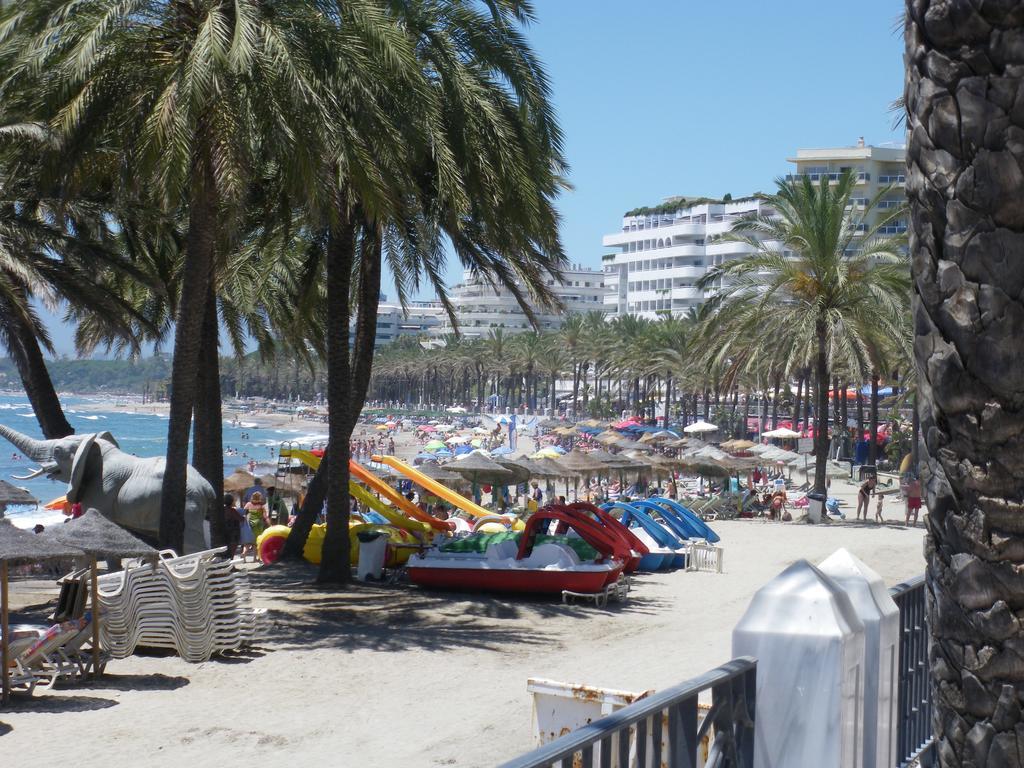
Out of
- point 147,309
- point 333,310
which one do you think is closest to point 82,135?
point 333,310

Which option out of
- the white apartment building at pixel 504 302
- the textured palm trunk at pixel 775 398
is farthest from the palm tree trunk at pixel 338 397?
the white apartment building at pixel 504 302

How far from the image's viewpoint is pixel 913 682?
17.5 ft

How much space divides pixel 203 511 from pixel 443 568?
3.46 m

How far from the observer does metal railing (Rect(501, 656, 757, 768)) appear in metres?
2.85

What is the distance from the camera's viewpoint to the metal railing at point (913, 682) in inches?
200

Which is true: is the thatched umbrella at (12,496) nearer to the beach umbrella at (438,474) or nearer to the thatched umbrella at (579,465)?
the beach umbrella at (438,474)

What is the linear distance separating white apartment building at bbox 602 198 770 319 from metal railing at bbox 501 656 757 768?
9948 cm

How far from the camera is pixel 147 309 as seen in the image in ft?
79.7

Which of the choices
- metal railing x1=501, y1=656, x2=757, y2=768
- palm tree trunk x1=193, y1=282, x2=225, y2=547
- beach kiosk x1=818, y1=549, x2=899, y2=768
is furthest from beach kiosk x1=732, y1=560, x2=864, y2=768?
palm tree trunk x1=193, y1=282, x2=225, y2=547

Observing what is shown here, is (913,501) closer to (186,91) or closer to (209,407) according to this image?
(209,407)

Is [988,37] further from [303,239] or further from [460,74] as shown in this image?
[303,239]

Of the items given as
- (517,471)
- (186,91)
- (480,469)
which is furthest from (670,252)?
(186,91)

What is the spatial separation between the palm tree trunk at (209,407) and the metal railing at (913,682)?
14828 millimetres

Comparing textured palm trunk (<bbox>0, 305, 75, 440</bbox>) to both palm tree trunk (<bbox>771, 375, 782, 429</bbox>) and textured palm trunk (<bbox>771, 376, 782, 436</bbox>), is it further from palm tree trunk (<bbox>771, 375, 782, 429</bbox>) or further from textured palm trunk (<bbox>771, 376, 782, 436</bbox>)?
textured palm trunk (<bbox>771, 376, 782, 436</bbox>)
